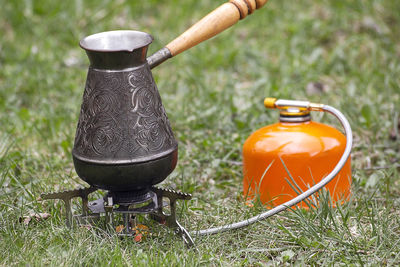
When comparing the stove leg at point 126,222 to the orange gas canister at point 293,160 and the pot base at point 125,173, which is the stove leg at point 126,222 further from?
the orange gas canister at point 293,160

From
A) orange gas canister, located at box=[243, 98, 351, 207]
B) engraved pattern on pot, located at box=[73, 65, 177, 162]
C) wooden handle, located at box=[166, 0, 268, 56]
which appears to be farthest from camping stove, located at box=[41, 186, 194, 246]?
wooden handle, located at box=[166, 0, 268, 56]

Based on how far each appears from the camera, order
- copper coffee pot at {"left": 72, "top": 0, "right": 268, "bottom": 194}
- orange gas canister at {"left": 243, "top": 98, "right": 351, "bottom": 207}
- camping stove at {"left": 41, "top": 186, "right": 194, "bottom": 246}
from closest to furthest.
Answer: copper coffee pot at {"left": 72, "top": 0, "right": 268, "bottom": 194}
camping stove at {"left": 41, "top": 186, "right": 194, "bottom": 246}
orange gas canister at {"left": 243, "top": 98, "right": 351, "bottom": 207}

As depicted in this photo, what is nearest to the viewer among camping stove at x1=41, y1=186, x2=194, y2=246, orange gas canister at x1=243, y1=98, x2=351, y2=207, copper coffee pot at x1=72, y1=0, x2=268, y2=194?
copper coffee pot at x1=72, y1=0, x2=268, y2=194

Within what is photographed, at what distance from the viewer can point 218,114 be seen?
3.70m

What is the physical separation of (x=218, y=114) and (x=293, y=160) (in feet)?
3.85

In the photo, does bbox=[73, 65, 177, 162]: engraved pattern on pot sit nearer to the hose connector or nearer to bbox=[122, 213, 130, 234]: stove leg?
bbox=[122, 213, 130, 234]: stove leg

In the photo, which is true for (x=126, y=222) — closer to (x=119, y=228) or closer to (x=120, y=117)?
(x=119, y=228)

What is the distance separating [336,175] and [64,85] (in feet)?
8.15

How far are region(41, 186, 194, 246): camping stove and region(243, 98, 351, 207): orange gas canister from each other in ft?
1.46

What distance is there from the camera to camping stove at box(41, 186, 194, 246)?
2256 millimetres

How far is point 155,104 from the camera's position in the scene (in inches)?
87.4

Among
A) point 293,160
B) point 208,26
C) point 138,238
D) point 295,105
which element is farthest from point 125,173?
point 295,105

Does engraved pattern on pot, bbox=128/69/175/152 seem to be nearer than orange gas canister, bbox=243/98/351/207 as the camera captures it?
Yes

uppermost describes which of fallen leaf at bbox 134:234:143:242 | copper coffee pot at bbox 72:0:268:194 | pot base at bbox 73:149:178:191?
copper coffee pot at bbox 72:0:268:194
